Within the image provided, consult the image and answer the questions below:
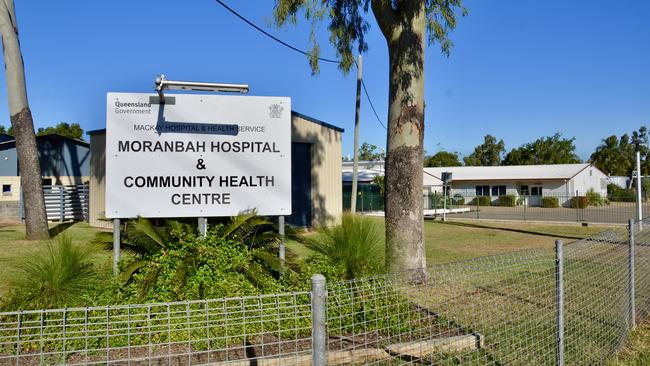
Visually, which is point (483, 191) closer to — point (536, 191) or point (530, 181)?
point (530, 181)

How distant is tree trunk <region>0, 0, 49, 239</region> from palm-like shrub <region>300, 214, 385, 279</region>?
1193 centimetres

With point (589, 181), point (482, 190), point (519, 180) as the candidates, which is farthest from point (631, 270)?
point (589, 181)

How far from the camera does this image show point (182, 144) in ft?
19.8

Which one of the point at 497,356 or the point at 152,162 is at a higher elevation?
the point at 152,162

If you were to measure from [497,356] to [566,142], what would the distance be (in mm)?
82771

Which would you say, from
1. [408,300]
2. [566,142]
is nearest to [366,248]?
[408,300]

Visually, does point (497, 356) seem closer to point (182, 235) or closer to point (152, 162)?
point (182, 235)

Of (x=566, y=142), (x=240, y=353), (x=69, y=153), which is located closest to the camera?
(x=240, y=353)

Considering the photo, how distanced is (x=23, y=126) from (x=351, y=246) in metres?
13.0

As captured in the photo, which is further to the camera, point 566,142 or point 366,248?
point 566,142

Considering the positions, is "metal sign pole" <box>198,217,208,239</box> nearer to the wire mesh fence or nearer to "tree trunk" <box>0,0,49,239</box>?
"tree trunk" <box>0,0,49,239</box>

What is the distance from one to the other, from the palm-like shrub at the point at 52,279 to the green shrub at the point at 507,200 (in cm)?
4836

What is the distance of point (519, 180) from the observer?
168 feet

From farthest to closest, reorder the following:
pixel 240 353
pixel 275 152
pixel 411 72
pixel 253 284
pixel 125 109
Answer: pixel 411 72
pixel 275 152
pixel 125 109
pixel 253 284
pixel 240 353
